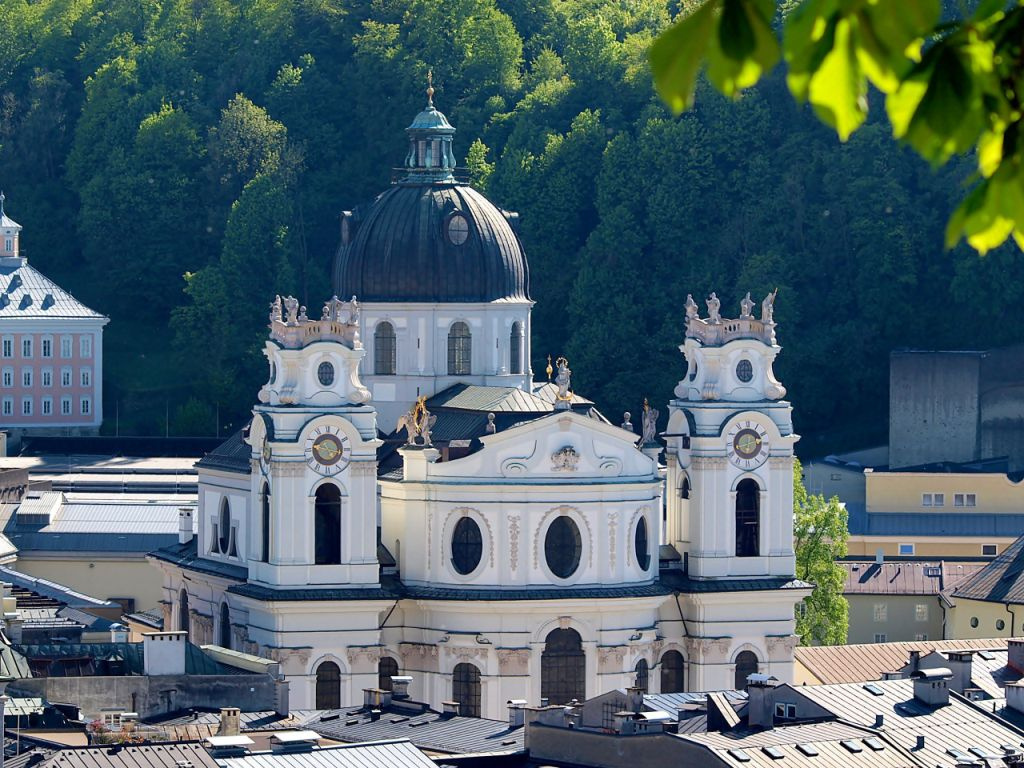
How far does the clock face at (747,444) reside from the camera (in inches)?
2405

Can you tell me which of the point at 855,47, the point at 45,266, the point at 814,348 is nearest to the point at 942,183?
the point at 814,348

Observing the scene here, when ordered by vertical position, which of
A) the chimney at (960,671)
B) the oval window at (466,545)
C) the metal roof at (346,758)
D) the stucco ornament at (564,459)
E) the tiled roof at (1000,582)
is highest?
the stucco ornament at (564,459)

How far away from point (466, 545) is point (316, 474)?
10.1 feet

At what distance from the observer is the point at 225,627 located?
61.1 m

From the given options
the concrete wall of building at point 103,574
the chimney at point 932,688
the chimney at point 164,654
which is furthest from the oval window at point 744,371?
the concrete wall of building at point 103,574

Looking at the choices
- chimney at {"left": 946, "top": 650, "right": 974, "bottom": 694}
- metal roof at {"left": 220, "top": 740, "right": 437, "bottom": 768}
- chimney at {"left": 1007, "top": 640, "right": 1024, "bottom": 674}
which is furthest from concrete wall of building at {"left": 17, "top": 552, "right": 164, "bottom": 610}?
metal roof at {"left": 220, "top": 740, "right": 437, "bottom": 768}

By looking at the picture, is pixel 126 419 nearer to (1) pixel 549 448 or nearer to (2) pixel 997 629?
(2) pixel 997 629

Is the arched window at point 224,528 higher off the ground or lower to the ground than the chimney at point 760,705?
higher

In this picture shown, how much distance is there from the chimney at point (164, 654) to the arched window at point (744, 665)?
11.4 metres

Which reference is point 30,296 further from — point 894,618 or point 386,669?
point 386,669

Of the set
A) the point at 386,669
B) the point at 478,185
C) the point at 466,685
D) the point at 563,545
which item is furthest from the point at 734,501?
the point at 478,185

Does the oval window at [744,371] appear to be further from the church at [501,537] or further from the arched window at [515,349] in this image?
the arched window at [515,349]

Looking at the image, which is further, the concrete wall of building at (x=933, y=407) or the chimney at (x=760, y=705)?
the concrete wall of building at (x=933, y=407)

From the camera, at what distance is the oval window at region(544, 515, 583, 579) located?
5931 cm
